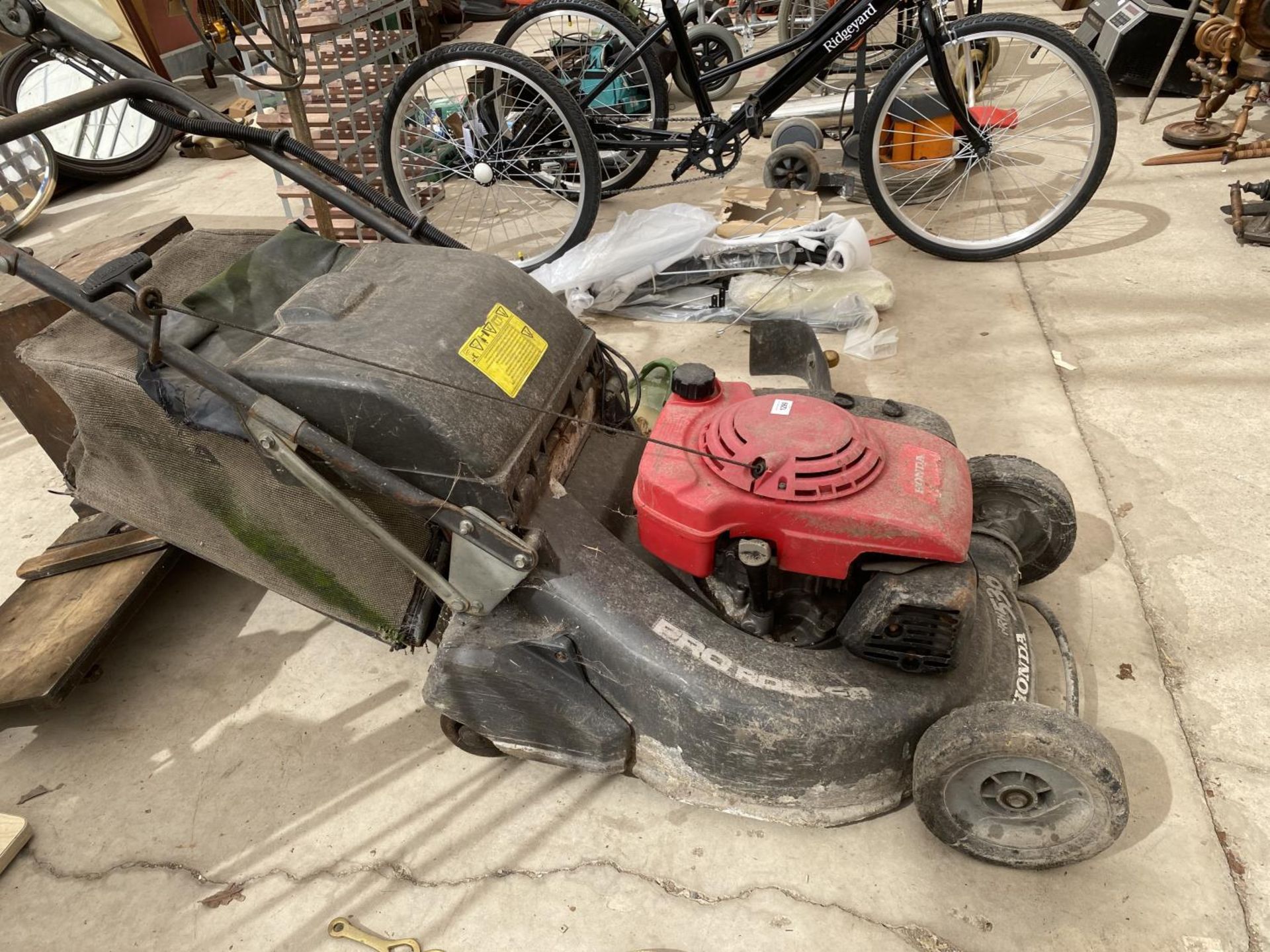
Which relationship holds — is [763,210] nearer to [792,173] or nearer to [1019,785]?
[792,173]

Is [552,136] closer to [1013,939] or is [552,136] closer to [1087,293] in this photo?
[1087,293]

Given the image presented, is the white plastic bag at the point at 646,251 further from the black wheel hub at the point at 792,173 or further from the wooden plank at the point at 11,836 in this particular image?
the wooden plank at the point at 11,836

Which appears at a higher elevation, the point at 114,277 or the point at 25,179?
the point at 114,277

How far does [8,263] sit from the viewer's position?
1414 millimetres

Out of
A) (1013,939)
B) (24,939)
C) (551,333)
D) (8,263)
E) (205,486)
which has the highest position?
(8,263)

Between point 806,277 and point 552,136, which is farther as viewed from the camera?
point 552,136

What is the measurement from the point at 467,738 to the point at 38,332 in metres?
1.62

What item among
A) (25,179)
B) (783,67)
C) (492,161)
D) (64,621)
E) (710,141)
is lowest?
(64,621)

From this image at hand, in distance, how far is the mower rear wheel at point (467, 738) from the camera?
5.69ft

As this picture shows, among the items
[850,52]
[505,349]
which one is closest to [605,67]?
[850,52]

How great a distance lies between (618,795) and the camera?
1.74 metres

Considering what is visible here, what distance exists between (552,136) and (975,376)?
2.06 m

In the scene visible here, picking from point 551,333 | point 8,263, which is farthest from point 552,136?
point 8,263

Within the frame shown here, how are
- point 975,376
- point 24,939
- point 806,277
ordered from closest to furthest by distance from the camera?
1. point 24,939
2. point 975,376
3. point 806,277
